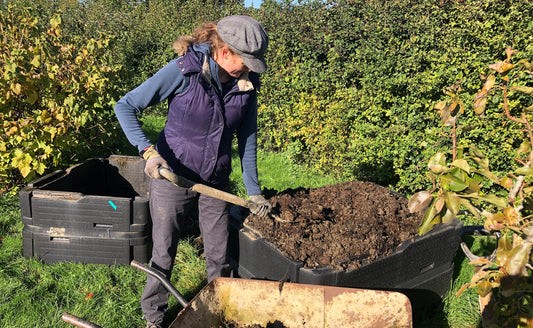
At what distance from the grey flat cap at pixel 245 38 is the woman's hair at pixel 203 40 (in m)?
0.07

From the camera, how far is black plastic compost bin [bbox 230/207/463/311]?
242 cm

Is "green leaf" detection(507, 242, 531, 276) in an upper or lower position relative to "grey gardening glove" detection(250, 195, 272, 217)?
upper

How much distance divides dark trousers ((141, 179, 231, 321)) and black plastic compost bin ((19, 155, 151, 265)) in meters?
0.72

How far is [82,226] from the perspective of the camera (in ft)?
11.0

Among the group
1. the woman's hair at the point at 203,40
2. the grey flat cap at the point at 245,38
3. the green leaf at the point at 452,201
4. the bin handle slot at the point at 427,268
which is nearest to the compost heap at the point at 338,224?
the bin handle slot at the point at 427,268

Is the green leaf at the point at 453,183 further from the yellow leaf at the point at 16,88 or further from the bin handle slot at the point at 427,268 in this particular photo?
the yellow leaf at the point at 16,88

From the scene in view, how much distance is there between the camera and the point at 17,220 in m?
4.16

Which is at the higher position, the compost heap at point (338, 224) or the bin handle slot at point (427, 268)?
the compost heap at point (338, 224)

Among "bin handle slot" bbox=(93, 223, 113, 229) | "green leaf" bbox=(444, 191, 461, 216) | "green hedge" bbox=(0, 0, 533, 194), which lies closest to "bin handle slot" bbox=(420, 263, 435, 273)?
"green hedge" bbox=(0, 0, 533, 194)

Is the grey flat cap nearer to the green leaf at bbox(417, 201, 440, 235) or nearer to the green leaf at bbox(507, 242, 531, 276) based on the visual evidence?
the green leaf at bbox(417, 201, 440, 235)

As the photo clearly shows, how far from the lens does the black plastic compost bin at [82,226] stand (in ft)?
10.8

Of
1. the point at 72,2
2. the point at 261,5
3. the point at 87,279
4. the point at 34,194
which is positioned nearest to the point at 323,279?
the point at 87,279

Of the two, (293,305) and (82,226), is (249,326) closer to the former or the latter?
(293,305)

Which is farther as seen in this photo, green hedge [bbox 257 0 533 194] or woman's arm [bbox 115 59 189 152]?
green hedge [bbox 257 0 533 194]
